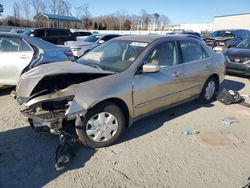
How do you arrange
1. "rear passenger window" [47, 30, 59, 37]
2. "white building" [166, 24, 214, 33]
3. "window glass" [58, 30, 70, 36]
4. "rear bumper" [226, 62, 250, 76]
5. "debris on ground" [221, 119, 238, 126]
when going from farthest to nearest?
"white building" [166, 24, 214, 33] < "window glass" [58, 30, 70, 36] < "rear passenger window" [47, 30, 59, 37] < "rear bumper" [226, 62, 250, 76] < "debris on ground" [221, 119, 238, 126]

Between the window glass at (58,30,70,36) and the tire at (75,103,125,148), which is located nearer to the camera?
the tire at (75,103,125,148)

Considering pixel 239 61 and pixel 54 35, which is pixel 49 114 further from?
pixel 54 35

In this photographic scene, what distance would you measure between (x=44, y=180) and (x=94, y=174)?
0.61 metres

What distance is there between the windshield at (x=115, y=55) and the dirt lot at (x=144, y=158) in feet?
3.87

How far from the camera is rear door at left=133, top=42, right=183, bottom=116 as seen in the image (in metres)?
4.18

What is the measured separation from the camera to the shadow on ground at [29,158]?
3.15m

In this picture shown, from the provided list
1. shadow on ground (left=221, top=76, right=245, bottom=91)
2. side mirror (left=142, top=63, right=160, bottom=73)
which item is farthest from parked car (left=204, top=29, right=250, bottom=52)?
side mirror (left=142, top=63, right=160, bottom=73)

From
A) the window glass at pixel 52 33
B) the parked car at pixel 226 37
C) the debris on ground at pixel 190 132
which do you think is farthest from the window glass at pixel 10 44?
the parked car at pixel 226 37

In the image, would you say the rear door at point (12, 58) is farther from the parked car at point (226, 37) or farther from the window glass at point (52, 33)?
the parked car at point (226, 37)

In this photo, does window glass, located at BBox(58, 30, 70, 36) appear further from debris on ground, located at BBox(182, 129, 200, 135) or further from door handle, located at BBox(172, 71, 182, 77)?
debris on ground, located at BBox(182, 129, 200, 135)

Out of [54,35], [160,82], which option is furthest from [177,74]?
[54,35]

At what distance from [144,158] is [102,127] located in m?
0.75

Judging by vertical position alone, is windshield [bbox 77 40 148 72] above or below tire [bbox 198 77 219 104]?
above

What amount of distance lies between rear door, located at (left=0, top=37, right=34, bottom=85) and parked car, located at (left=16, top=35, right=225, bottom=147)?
1.95 metres
